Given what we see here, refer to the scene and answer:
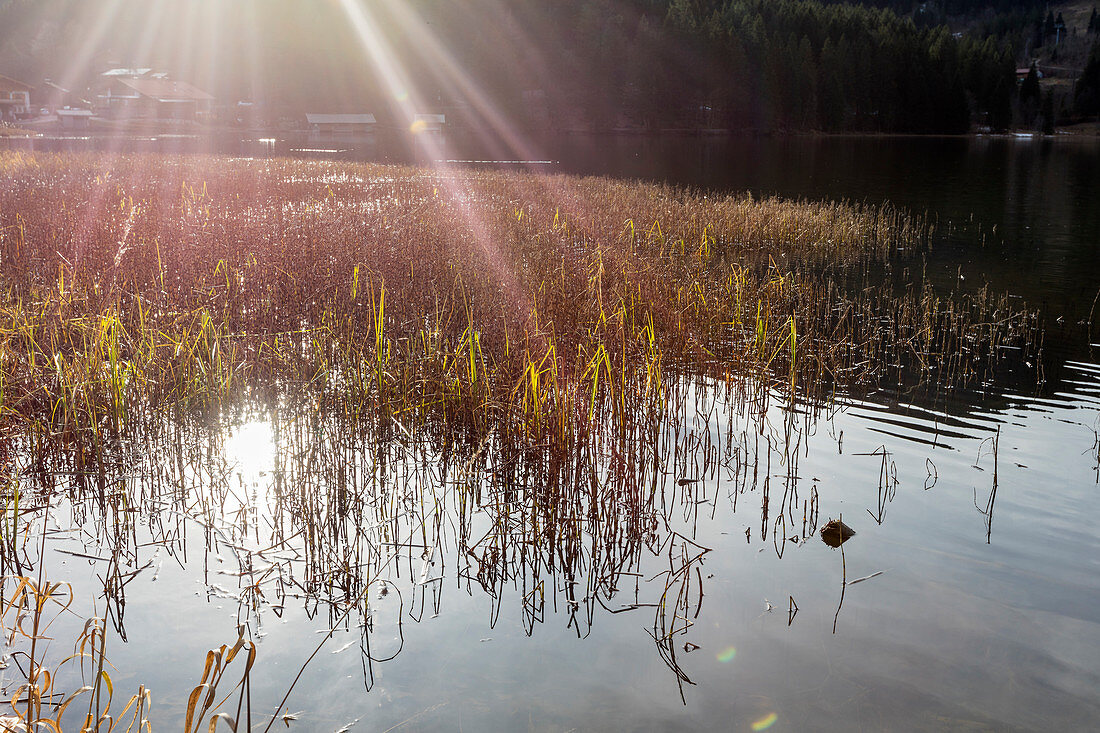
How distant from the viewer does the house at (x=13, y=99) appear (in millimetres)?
75812

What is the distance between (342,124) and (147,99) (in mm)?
20632

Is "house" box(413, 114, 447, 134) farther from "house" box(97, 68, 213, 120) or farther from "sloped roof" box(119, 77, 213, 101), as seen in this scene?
"sloped roof" box(119, 77, 213, 101)

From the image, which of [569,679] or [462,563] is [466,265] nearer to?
[462,563]

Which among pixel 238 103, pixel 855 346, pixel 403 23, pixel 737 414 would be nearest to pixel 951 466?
pixel 737 414

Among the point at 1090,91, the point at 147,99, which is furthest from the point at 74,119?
the point at 1090,91

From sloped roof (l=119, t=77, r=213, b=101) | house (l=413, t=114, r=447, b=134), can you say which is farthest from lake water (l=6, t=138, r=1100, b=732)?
house (l=413, t=114, r=447, b=134)

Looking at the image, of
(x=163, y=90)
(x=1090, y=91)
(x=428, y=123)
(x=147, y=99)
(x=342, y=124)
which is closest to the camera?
(x=147, y=99)

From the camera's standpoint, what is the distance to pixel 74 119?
241 ft

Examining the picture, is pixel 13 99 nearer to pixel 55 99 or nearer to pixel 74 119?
pixel 55 99

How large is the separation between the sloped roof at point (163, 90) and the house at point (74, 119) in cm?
722

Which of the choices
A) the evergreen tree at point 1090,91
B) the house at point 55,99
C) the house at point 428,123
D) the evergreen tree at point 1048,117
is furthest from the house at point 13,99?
the evergreen tree at point 1090,91

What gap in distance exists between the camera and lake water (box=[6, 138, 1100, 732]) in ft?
12.8

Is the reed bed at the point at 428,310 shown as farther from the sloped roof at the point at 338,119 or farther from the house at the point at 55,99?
the sloped roof at the point at 338,119

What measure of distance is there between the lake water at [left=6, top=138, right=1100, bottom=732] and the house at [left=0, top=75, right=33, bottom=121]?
88147 mm
